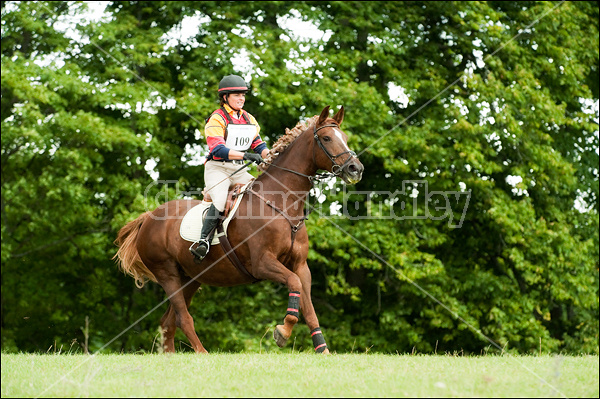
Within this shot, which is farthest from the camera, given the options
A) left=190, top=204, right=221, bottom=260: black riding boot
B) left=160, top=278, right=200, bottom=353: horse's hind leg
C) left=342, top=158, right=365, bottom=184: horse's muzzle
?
left=160, top=278, right=200, bottom=353: horse's hind leg

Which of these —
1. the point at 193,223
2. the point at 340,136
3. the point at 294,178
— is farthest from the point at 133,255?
the point at 340,136

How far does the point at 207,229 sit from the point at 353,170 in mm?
2092

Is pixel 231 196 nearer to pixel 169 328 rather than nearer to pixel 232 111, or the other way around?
pixel 232 111

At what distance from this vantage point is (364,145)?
1623cm

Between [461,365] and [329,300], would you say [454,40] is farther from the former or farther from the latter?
[461,365]

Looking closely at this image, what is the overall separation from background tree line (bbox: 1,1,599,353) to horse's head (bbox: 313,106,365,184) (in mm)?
7413

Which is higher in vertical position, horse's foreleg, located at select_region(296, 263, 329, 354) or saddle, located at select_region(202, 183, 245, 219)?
saddle, located at select_region(202, 183, 245, 219)

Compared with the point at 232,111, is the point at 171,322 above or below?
below

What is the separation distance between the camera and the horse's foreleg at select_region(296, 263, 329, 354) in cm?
794

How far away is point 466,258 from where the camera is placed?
60.6 ft

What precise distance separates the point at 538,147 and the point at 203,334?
9442 millimetres

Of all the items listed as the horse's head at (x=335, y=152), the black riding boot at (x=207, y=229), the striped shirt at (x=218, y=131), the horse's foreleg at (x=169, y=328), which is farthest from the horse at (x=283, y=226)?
the striped shirt at (x=218, y=131)

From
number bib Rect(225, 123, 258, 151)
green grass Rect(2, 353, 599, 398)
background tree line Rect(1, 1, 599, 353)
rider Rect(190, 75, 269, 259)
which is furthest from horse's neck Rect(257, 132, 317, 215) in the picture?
background tree line Rect(1, 1, 599, 353)

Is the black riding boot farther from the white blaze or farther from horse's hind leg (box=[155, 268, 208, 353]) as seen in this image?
the white blaze
